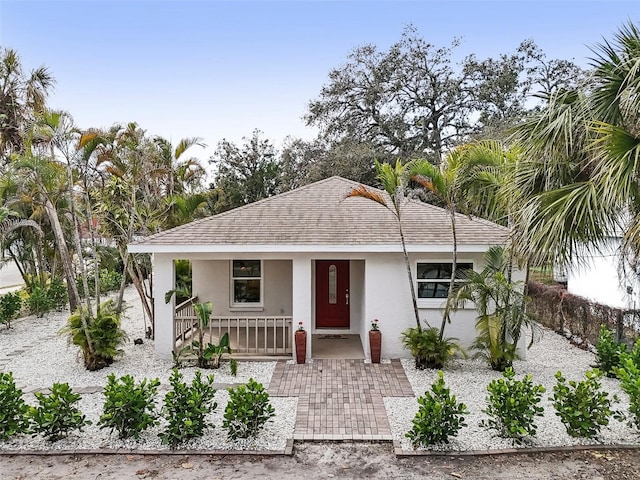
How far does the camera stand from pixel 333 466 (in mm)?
5660

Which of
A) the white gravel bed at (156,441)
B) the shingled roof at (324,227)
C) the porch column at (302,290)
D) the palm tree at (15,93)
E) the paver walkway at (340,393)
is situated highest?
the palm tree at (15,93)

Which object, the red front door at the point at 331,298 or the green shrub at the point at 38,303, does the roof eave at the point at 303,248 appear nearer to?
the red front door at the point at 331,298

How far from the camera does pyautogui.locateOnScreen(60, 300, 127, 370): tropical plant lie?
9.41 meters

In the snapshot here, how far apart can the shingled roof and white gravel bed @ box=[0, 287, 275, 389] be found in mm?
2743

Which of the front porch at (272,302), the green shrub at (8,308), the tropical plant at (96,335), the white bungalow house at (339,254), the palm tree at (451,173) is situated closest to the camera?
the palm tree at (451,173)

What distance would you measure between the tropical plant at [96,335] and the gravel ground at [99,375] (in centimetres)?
30

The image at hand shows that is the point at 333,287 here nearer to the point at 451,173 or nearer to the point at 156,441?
the point at 451,173

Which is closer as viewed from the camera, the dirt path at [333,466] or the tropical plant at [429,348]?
the dirt path at [333,466]

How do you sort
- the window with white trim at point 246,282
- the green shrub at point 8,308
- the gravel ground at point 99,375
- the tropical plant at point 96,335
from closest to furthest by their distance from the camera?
1. the gravel ground at point 99,375
2. the tropical plant at point 96,335
3. the green shrub at point 8,308
4. the window with white trim at point 246,282

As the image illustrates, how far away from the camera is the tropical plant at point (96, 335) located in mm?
9406

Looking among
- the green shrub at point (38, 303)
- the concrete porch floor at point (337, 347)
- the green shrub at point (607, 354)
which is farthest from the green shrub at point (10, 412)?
the green shrub at point (38, 303)

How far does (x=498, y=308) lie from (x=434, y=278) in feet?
6.25

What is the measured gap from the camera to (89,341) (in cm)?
937

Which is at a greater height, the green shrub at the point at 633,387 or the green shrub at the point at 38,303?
the green shrub at the point at 633,387
